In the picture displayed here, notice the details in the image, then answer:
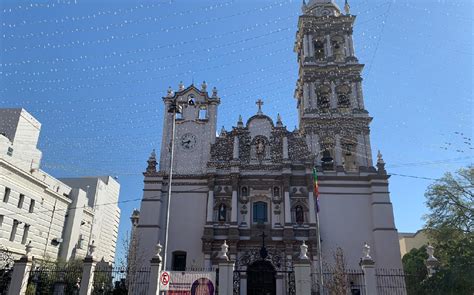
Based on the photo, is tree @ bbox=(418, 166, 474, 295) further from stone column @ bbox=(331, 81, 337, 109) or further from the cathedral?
stone column @ bbox=(331, 81, 337, 109)

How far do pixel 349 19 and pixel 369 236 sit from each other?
20066 millimetres

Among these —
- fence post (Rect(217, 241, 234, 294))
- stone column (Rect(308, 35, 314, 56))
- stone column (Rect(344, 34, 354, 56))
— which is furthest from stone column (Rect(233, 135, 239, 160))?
stone column (Rect(344, 34, 354, 56))

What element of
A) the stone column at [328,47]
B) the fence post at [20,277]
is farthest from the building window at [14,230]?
the stone column at [328,47]

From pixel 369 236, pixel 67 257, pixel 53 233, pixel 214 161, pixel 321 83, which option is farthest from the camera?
pixel 67 257

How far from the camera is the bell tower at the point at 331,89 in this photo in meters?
31.7

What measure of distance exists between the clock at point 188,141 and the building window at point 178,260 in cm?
825

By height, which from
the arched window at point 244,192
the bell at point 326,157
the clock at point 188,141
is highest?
the clock at point 188,141

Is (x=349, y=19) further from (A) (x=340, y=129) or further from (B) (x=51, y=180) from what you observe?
(B) (x=51, y=180)

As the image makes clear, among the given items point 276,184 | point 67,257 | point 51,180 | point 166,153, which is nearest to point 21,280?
point 166,153

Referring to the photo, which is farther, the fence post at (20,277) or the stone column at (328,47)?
the stone column at (328,47)

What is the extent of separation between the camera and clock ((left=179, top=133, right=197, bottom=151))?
31672 millimetres

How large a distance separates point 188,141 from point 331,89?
13.3m

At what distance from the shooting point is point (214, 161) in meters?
30.5

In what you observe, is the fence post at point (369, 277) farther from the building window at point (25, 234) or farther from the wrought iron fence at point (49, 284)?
the building window at point (25, 234)
